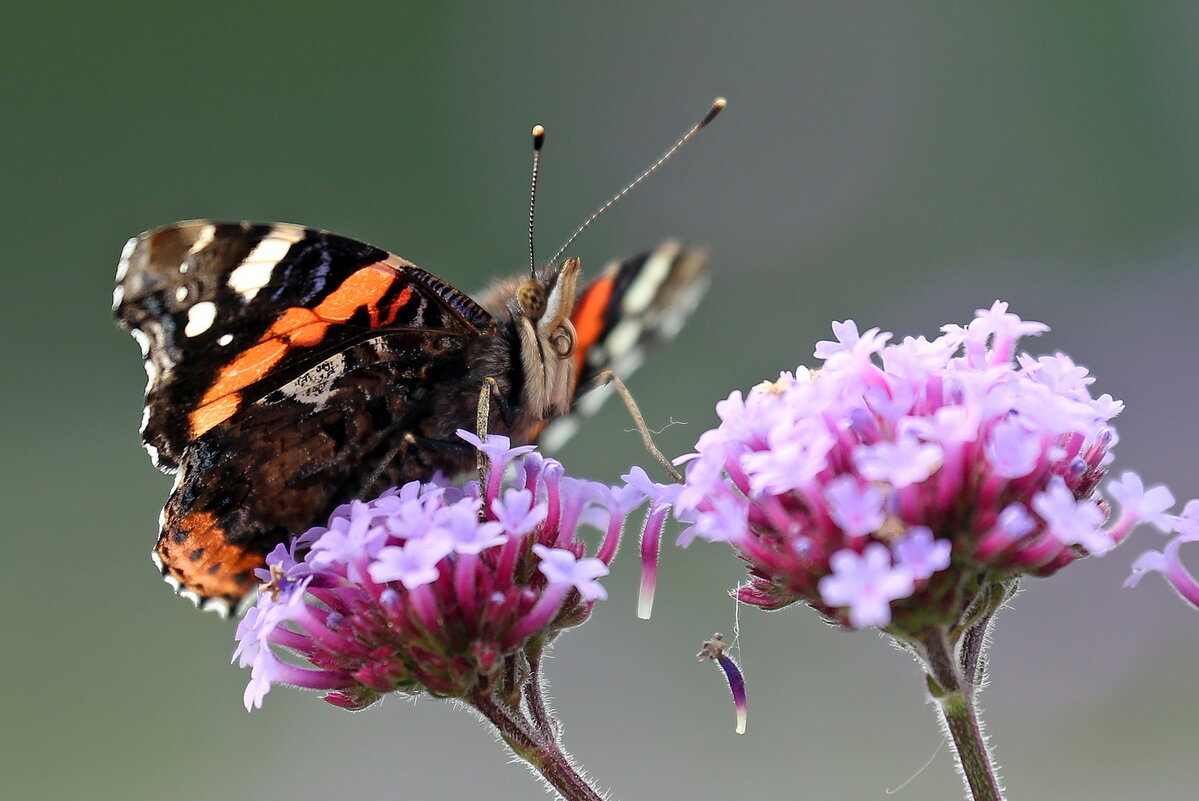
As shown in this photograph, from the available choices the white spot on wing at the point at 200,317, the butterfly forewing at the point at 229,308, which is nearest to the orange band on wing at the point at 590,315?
the butterfly forewing at the point at 229,308

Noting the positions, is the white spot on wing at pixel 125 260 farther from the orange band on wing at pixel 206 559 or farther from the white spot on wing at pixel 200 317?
the orange band on wing at pixel 206 559

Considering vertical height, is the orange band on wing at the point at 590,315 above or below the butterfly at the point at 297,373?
above

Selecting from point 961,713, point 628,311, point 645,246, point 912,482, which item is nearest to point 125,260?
point 628,311

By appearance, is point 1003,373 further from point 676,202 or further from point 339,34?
point 339,34

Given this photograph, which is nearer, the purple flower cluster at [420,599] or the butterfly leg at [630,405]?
the purple flower cluster at [420,599]

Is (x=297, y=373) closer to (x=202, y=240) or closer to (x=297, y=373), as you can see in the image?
(x=297, y=373)

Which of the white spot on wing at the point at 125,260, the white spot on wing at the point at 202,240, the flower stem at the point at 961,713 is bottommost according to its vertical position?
the flower stem at the point at 961,713

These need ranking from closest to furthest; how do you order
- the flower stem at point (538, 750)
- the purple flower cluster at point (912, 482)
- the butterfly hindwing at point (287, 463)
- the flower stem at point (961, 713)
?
the purple flower cluster at point (912, 482) < the flower stem at point (961, 713) < the flower stem at point (538, 750) < the butterfly hindwing at point (287, 463)

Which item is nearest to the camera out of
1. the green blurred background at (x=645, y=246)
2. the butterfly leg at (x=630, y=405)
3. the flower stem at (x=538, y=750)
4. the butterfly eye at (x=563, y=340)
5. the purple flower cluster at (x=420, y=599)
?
the purple flower cluster at (x=420, y=599)

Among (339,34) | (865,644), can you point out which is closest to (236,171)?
(339,34)
